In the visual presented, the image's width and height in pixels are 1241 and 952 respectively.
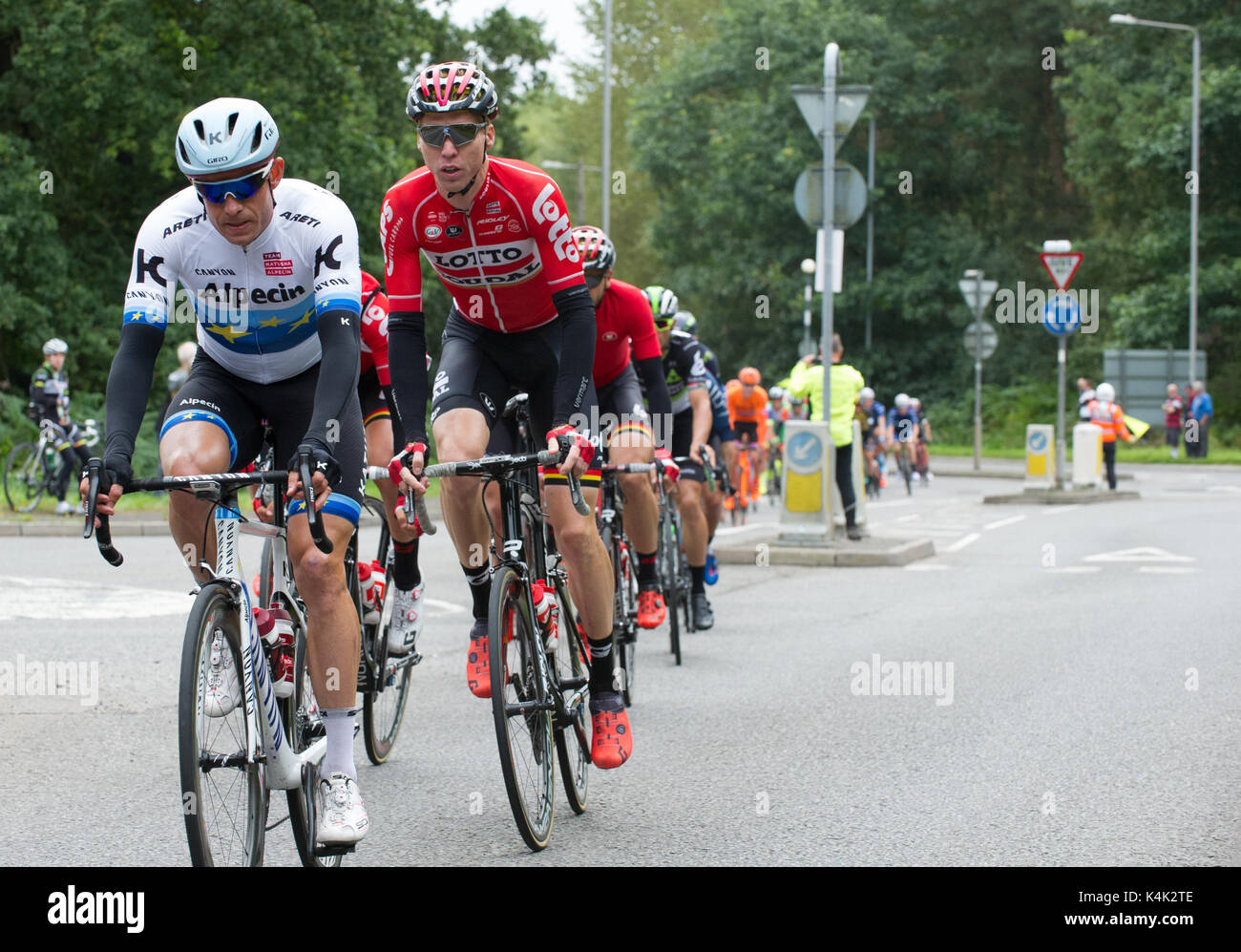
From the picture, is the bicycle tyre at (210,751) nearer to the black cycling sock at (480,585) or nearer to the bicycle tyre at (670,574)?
the black cycling sock at (480,585)

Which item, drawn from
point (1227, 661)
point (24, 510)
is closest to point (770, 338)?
point (24, 510)

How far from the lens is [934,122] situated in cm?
5669

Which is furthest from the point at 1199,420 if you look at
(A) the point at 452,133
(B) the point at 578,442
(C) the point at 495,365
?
(B) the point at 578,442

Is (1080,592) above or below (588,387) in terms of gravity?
below

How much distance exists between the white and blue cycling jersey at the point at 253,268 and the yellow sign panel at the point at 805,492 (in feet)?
36.9

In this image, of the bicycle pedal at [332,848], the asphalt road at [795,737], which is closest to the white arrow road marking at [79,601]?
the asphalt road at [795,737]

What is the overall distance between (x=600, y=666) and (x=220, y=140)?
7.77 ft

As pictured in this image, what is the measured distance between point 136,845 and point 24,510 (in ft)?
46.8

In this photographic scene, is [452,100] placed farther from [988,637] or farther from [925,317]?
[925,317]

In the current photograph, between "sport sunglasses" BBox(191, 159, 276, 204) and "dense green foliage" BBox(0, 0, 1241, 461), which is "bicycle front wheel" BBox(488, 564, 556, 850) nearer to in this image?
"sport sunglasses" BBox(191, 159, 276, 204)

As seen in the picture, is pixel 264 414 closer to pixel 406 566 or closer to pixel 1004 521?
pixel 406 566

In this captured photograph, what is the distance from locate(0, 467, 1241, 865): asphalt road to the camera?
5113 mm

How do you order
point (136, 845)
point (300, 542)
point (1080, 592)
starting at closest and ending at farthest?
point (300, 542), point (136, 845), point (1080, 592)

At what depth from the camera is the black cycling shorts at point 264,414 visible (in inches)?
183
